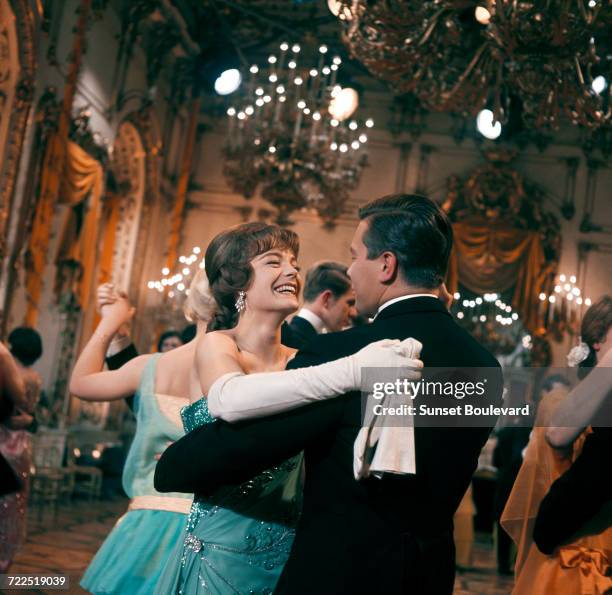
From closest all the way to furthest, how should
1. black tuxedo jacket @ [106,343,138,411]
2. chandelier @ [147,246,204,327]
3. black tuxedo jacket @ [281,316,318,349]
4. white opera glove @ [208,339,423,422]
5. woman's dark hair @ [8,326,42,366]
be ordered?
1. white opera glove @ [208,339,423,422]
2. black tuxedo jacket @ [106,343,138,411]
3. black tuxedo jacket @ [281,316,318,349]
4. woman's dark hair @ [8,326,42,366]
5. chandelier @ [147,246,204,327]

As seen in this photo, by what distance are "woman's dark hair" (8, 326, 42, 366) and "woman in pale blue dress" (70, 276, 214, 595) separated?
243 cm

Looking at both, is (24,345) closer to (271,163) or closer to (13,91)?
(13,91)

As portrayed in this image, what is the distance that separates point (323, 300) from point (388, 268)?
3.08m

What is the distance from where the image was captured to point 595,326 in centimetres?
274

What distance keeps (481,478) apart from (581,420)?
365 inches

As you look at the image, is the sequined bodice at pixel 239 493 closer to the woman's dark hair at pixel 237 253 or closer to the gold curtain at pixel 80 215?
the woman's dark hair at pixel 237 253

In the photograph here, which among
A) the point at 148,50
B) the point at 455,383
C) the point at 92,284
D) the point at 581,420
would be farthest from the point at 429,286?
the point at 148,50

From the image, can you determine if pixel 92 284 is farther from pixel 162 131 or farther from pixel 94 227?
pixel 162 131

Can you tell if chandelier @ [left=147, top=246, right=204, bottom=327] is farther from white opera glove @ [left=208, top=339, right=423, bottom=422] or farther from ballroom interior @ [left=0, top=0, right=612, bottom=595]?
white opera glove @ [left=208, top=339, right=423, bottom=422]

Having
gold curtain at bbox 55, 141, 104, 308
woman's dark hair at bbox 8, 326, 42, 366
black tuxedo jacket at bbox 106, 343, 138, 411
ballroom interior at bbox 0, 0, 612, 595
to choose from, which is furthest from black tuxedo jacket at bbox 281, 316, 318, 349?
gold curtain at bbox 55, 141, 104, 308

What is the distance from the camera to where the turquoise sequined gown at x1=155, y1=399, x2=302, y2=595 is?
90.2 inches

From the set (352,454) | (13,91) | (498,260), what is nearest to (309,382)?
(352,454)

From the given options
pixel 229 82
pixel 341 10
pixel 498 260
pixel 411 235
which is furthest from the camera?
pixel 498 260

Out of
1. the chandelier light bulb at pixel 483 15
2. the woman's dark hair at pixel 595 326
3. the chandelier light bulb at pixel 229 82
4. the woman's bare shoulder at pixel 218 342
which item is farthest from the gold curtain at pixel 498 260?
the woman's bare shoulder at pixel 218 342
